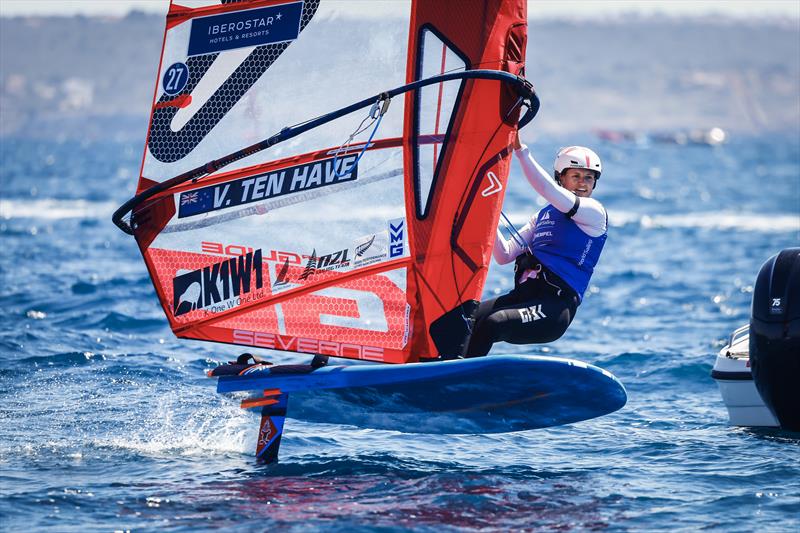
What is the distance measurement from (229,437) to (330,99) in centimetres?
229

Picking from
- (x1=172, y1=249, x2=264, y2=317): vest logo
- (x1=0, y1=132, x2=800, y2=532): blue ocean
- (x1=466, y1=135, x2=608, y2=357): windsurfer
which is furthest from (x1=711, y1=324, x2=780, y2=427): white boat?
(x1=172, y1=249, x2=264, y2=317): vest logo

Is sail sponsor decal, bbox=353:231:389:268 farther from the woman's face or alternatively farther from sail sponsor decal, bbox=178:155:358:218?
the woman's face

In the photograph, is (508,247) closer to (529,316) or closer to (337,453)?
(529,316)

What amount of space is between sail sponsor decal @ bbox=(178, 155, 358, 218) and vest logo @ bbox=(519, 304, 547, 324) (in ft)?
4.05

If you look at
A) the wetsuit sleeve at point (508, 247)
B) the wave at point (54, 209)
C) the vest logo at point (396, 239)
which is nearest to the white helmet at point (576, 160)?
the wetsuit sleeve at point (508, 247)

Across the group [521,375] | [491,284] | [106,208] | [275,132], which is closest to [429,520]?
[521,375]

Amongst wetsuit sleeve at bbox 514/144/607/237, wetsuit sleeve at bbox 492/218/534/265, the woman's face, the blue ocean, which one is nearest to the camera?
the blue ocean

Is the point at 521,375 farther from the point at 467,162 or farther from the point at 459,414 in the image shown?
the point at 467,162

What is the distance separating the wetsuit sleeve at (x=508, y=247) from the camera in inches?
266

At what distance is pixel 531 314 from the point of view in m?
6.30

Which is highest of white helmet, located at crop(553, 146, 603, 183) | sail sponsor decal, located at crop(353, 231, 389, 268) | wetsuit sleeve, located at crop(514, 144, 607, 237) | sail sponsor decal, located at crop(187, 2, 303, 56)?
sail sponsor decal, located at crop(187, 2, 303, 56)

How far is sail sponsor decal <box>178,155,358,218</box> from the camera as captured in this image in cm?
621

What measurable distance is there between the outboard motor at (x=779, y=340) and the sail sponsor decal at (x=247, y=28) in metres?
3.25

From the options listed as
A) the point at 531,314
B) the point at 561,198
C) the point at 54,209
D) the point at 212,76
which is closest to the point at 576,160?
the point at 561,198
